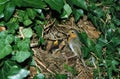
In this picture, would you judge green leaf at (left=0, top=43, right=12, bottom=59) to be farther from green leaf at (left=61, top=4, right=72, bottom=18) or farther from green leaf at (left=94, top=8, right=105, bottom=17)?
green leaf at (left=94, top=8, right=105, bottom=17)

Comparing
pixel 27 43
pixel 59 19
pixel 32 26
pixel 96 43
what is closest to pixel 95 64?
pixel 96 43

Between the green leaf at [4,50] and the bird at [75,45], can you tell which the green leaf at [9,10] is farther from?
the bird at [75,45]

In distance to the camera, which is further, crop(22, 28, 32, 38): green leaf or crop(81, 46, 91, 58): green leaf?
crop(81, 46, 91, 58): green leaf

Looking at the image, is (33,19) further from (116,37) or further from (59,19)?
(116,37)

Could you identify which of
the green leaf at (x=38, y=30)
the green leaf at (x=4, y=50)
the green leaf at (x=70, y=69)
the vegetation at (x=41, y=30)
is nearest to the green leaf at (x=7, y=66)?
the vegetation at (x=41, y=30)

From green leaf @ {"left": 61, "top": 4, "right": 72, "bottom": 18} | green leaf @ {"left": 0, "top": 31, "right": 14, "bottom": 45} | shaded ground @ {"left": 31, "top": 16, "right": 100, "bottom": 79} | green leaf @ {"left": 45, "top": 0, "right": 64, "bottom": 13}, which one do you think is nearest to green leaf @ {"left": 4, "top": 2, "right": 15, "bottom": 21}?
green leaf @ {"left": 0, "top": 31, "right": 14, "bottom": 45}
